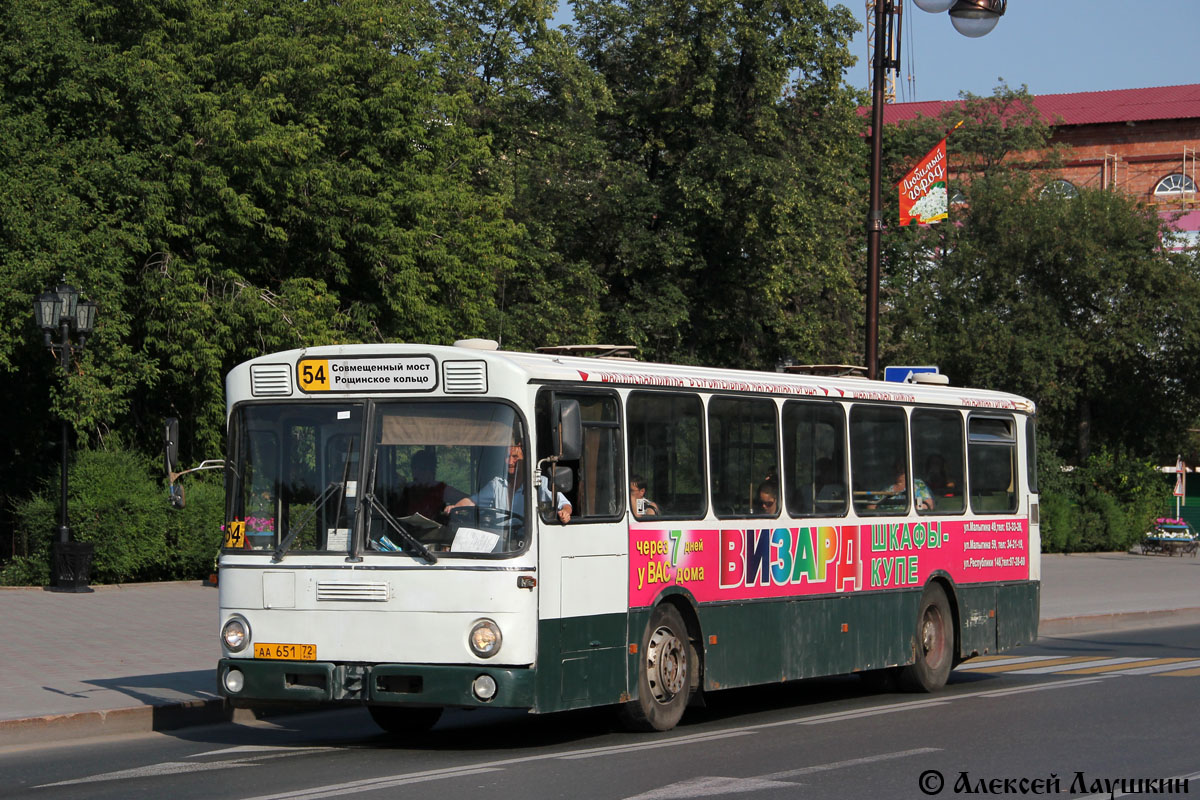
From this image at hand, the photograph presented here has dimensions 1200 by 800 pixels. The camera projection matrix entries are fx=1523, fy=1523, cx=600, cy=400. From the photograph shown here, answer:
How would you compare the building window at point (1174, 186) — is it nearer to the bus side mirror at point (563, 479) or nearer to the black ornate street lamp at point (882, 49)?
the black ornate street lamp at point (882, 49)

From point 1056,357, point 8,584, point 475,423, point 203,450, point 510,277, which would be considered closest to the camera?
point 475,423

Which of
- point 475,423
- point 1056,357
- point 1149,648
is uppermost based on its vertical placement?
point 1056,357

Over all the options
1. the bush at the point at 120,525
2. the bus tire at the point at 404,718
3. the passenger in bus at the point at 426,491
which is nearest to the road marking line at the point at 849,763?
the passenger in bus at the point at 426,491

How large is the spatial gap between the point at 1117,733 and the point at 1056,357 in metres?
35.9

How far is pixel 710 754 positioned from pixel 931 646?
17.9 feet

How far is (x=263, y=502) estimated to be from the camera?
10.8 m

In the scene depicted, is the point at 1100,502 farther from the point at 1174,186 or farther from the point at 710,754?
the point at 1174,186

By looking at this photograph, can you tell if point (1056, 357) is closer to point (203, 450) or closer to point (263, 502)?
point (203, 450)

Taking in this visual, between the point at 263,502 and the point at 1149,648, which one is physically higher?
the point at 263,502

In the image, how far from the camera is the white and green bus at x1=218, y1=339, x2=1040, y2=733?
10102 millimetres

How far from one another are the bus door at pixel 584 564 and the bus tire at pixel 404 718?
1.68 m

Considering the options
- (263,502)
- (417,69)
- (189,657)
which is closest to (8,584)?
(189,657)

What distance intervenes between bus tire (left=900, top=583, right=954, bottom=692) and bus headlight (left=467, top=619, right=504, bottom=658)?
601 cm

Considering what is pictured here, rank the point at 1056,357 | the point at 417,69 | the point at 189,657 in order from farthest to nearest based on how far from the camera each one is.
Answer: the point at 1056,357, the point at 417,69, the point at 189,657
